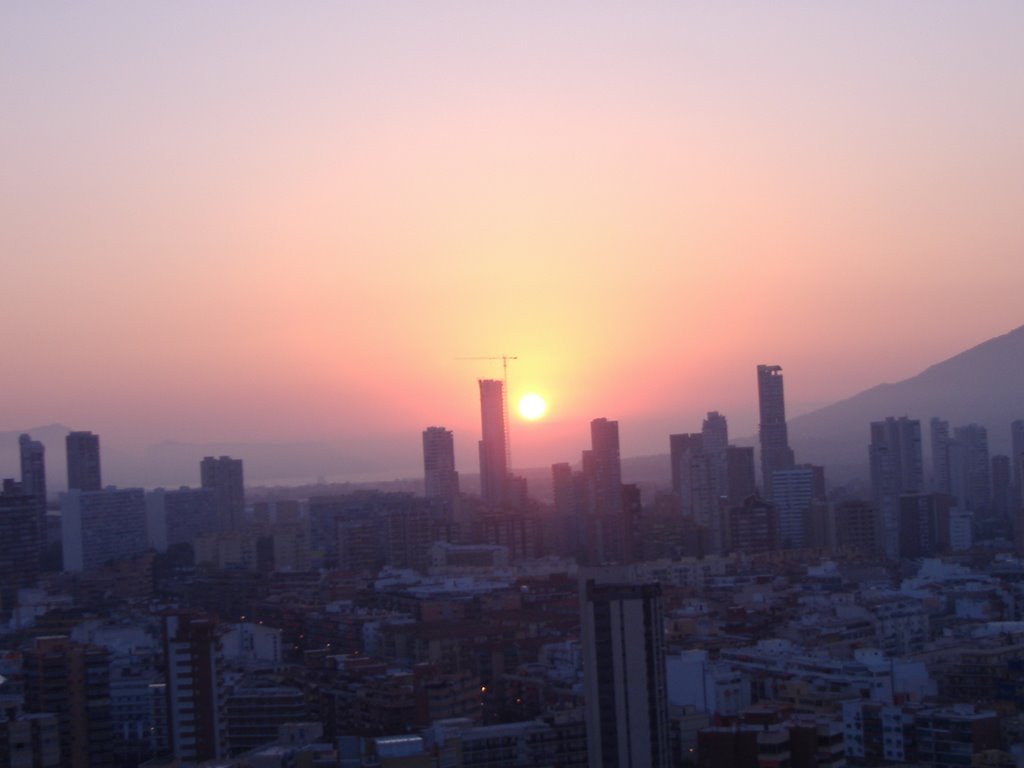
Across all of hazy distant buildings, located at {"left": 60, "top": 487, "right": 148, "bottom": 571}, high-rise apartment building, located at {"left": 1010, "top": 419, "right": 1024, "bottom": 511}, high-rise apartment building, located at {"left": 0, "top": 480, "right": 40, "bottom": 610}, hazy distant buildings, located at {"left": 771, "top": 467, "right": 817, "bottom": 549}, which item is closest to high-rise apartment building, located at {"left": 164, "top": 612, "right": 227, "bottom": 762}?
high-rise apartment building, located at {"left": 0, "top": 480, "right": 40, "bottom": 610}

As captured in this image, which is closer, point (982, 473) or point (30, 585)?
point (30, 585)

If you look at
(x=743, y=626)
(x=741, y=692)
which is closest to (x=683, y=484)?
(x=743, y=626)

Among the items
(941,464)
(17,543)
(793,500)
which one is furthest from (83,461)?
(941,464)

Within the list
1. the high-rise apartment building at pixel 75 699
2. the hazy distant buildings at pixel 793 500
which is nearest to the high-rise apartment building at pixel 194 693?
the high-rise apartment building at pixel 75 699

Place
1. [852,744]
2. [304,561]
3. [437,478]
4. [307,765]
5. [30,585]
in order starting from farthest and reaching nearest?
[437,478] < [304,561] < [30,585] < [852,744] < [307,765]

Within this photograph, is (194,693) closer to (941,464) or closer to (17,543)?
(17,543)

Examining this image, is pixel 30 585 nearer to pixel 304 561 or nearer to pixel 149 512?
pixel 304 561

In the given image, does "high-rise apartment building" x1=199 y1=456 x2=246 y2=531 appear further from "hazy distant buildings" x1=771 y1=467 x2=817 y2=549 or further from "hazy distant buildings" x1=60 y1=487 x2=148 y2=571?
"hazy distant buildings" x1=771 y1=467 x2=817 y2=549
